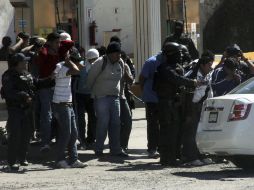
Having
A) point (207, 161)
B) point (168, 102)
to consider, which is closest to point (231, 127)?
point (168, 102)

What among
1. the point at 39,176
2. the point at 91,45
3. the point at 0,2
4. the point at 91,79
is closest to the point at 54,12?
the point at 91,45

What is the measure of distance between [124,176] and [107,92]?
2.13m

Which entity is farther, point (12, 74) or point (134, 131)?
point (134, 131)

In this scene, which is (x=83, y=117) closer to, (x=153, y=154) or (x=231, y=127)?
(x=153, y=154)

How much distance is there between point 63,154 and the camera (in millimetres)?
12656

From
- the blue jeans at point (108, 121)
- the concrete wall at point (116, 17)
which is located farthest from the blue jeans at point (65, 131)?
the concrete wall at point (116, 17)

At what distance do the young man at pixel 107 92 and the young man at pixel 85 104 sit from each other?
0.64 meters

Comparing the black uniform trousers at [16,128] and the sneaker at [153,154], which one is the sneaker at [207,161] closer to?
the sneaker at [153,154]

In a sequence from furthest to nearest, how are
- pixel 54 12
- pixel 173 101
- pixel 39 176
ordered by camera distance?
pixel 54 12, pixel 173 101, pixel 39 176

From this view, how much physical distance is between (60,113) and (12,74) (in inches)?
38.0

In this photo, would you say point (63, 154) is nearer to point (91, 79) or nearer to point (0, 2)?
point (91, 79)

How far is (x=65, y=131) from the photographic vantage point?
12.5 m

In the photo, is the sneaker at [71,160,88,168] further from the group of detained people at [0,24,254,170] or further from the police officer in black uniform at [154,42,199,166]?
the police officer in black uniform at [154,42,199,166]

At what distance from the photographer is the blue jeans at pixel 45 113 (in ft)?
43.6
